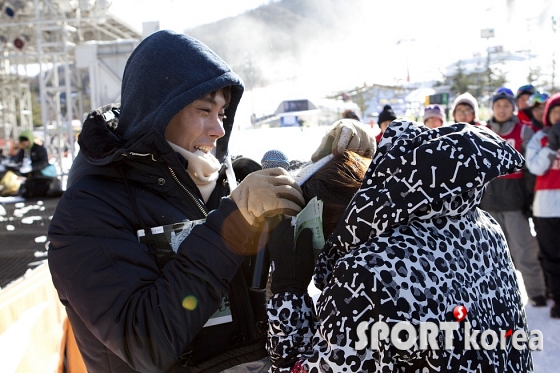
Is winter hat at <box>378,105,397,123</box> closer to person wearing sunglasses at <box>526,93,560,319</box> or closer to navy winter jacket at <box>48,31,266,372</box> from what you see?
person wearing sunglasses at <box>526,93,560,319</box>

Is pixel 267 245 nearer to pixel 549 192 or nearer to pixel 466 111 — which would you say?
pixel 549 192

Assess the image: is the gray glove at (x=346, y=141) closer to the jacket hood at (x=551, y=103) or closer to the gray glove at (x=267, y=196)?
the gray glove at (x=267, y=196)

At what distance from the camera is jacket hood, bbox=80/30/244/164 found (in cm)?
146

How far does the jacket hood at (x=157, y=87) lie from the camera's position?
146 centimetres

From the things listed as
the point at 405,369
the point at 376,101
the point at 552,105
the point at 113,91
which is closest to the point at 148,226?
the point at 405,369

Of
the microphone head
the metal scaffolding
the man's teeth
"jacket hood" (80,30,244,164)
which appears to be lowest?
the microphone head

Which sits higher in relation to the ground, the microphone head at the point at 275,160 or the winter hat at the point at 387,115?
the winter hat at the point at 387,115

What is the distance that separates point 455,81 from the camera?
44250 millimetres

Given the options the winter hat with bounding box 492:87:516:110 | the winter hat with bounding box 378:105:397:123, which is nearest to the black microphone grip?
the winter hat with bounding box 492:87:516:110

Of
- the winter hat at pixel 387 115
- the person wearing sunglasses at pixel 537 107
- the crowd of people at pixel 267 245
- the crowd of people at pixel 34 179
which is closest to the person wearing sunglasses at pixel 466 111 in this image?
the person wearing sunglasses at pixel 537 107

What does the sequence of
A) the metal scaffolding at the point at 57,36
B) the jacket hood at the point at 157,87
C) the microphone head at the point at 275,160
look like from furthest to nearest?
the metal scaffolding at the point at 57,36
the microphone head at the point at 275,160
the jacket hood at the point at 157,87

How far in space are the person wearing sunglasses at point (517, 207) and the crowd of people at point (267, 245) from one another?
134 inches

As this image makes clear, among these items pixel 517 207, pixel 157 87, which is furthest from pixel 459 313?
pixel 517 207

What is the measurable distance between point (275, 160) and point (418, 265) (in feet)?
2.41
